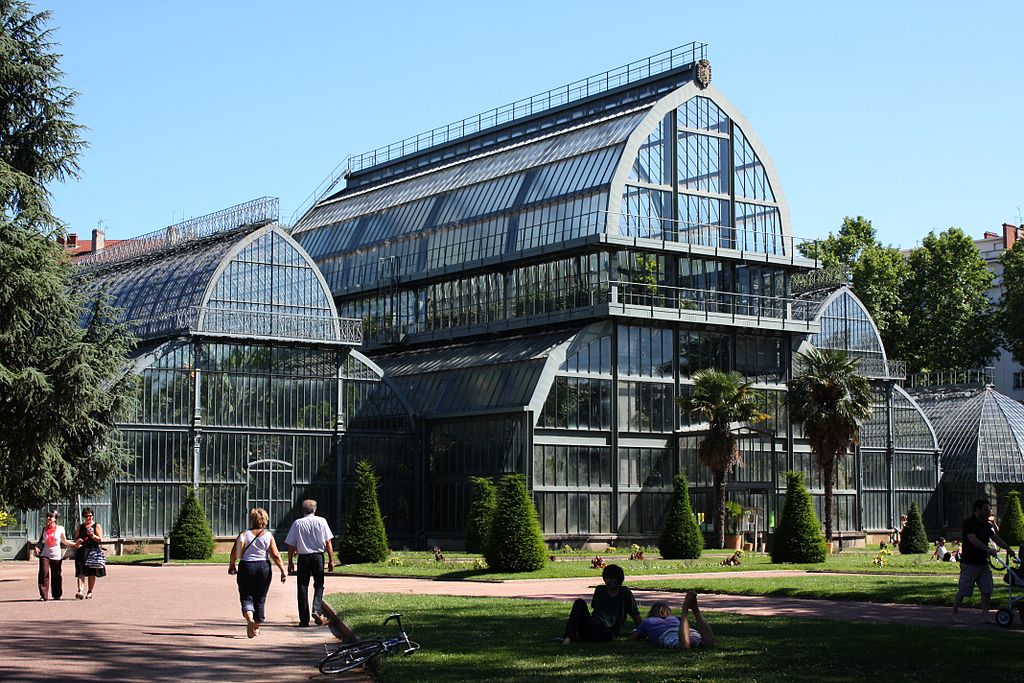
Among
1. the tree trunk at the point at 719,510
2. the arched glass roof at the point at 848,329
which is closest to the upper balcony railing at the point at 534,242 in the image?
the arched glass roof at the point at 848,329

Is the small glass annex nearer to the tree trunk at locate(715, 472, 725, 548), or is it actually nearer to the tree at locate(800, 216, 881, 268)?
the tree trunk at locate(715, 472, 725, 548)

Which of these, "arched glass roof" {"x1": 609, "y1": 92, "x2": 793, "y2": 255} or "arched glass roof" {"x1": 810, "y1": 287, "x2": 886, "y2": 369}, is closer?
"arched glass roof" {"x1": 609, "y1": 92, "x2": 793, "y2": 255}

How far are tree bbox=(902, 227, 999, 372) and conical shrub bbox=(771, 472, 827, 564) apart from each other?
191 feet

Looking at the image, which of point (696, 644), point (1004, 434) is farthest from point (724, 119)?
point (696, 644)

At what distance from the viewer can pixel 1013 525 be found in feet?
189

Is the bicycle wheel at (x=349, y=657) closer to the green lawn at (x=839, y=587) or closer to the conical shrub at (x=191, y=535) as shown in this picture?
the green lawn at (x=839, y=587)

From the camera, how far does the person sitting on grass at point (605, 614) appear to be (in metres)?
21.0

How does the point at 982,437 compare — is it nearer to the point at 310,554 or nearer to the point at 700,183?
the point at 700,183

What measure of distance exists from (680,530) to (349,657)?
32.3 metres

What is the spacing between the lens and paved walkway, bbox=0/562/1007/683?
18469mm

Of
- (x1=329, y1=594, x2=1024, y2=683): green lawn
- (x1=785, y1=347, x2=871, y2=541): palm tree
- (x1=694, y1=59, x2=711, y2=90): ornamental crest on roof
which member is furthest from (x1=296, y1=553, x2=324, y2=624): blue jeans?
(x1=694, y1=59, x2=711, y2=90): ornamental crest on roof

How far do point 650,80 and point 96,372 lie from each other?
39.2 meters

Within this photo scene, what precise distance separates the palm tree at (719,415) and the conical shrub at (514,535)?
18780mm

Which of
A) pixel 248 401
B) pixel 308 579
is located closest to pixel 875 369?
pixel 248 401
